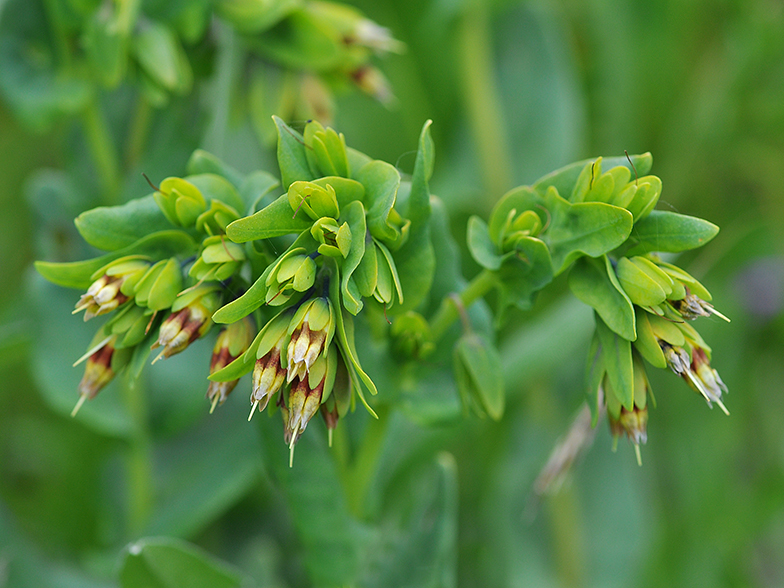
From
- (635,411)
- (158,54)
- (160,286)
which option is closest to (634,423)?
(635,411)

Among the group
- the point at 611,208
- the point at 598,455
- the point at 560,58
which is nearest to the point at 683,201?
the point at 560,58

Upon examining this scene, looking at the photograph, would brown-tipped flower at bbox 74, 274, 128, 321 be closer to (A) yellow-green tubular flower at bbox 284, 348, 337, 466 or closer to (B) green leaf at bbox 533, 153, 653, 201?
(A) yellow-green tubular flower at bbox 284, 348, 337, 466

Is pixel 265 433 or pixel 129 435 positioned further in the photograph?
pixel 129 435

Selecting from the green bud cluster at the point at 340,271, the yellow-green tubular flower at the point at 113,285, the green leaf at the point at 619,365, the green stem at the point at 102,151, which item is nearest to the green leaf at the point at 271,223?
the green bud cluster at the point at 340,271

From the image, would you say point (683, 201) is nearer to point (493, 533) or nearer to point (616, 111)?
point (616, 111)

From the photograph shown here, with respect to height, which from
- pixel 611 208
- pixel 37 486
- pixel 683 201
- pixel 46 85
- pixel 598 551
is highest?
pixel 611 208

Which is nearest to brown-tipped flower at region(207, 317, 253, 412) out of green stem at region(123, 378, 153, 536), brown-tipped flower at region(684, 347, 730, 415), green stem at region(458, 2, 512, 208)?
brown-tipped flower at region(684, 347, 730, 415)

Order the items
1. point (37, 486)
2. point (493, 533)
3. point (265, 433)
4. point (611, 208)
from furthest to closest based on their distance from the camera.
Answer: point (37, 486) < point (493, 533) < point (265, 433) < point (611, 208)
